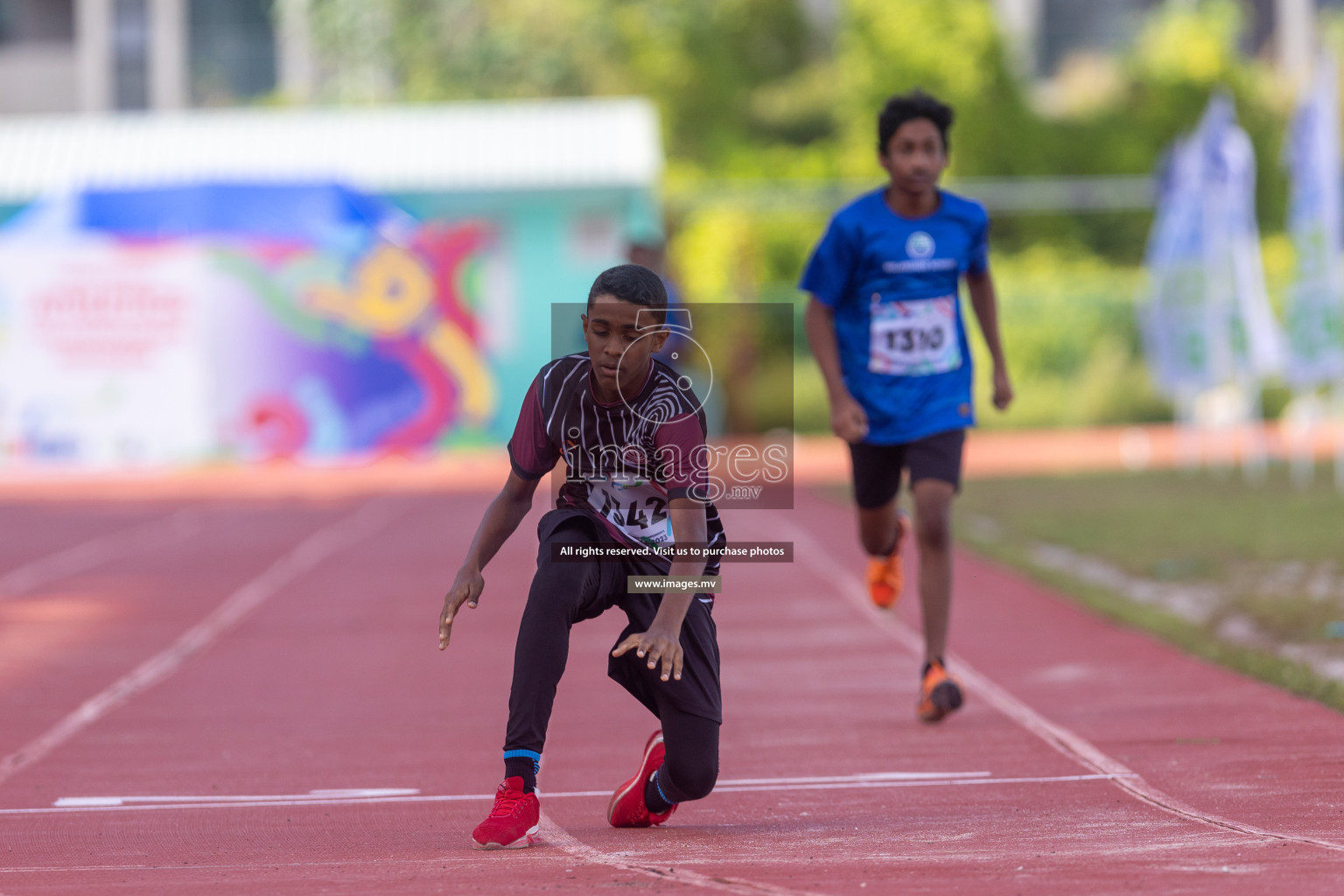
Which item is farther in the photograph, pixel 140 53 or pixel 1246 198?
pixel 140 53

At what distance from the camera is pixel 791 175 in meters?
36.1

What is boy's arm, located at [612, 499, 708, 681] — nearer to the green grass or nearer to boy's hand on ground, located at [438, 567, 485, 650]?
boy's hand on ground, located at [438, 567, 485, 650]

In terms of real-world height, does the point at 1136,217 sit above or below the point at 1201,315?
above

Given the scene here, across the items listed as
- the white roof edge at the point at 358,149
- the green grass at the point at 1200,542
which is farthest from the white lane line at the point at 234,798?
the white roof edge at the point at 358,149

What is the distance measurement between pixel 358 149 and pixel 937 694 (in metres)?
24.7

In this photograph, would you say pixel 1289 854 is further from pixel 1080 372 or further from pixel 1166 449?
pixel 1080 372

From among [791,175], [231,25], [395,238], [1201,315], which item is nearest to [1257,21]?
[791,175]

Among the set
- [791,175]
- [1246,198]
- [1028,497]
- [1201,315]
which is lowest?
[1028,497]

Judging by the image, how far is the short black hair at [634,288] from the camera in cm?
429

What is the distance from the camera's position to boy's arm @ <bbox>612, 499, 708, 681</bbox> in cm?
423

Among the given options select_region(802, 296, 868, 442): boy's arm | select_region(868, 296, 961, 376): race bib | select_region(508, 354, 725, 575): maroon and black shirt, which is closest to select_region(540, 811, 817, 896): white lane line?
select_region(508, 354, 725, 575): maroon and black shirt

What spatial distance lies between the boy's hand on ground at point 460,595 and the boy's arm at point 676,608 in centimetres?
38

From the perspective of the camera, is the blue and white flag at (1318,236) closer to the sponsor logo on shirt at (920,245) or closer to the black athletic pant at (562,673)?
the sponsor logo on shirt at (920,245)

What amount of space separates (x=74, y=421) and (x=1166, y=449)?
1549 cm
